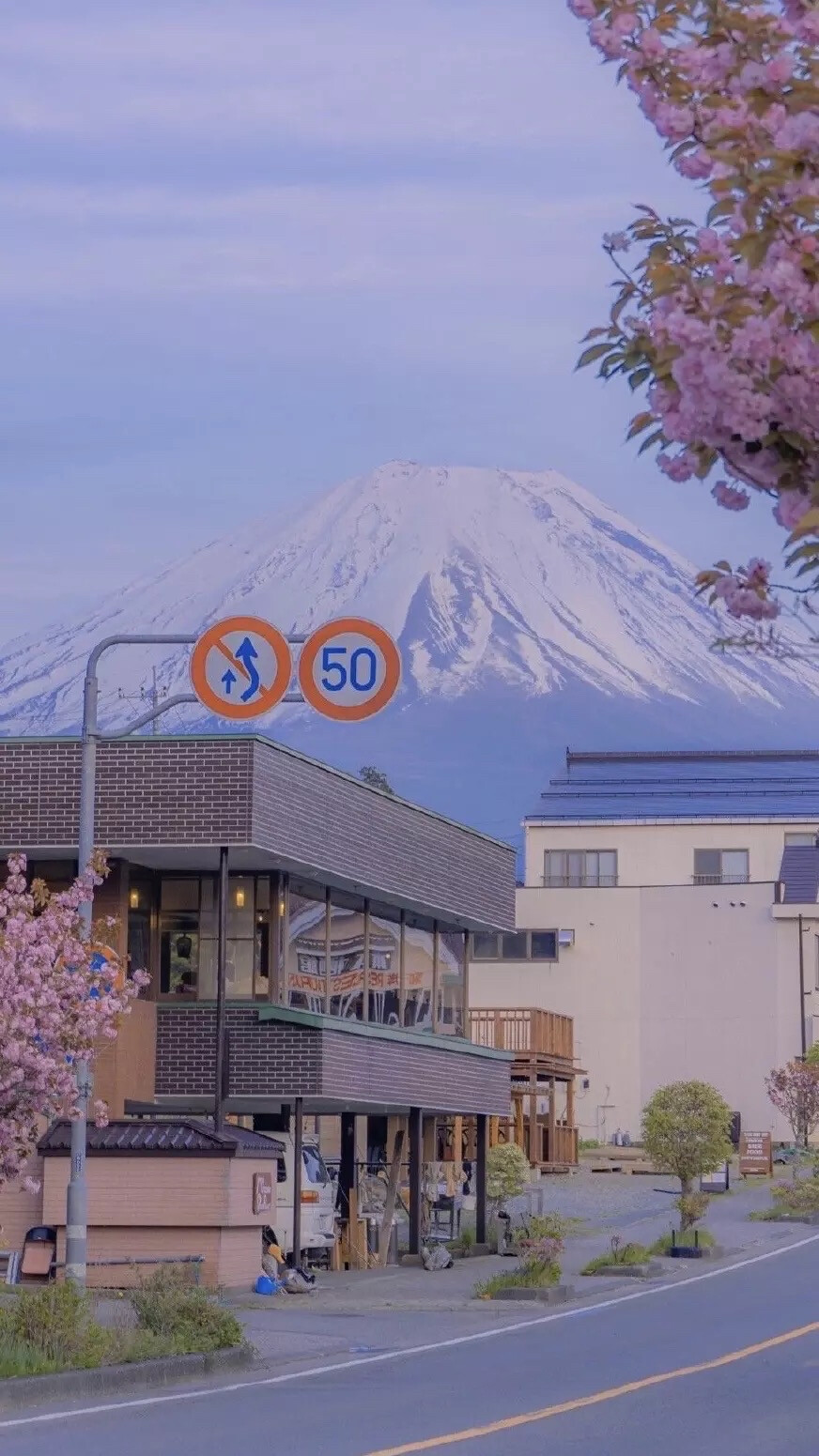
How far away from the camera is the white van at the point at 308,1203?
2988 centimetres

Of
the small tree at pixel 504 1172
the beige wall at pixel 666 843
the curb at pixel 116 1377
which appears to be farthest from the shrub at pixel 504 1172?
the beige wall at pixel 666 843

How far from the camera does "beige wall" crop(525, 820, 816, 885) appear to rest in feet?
246

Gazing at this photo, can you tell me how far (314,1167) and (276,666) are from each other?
946 centimetres

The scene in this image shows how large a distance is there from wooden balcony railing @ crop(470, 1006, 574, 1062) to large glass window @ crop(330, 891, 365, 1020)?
16.7 metres

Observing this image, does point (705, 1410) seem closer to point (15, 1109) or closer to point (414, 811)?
point (15, 1109)

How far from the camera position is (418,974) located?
37.4m

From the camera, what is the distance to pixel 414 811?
115 feet

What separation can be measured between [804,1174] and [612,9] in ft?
166

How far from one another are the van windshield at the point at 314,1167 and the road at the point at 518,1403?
288 inches

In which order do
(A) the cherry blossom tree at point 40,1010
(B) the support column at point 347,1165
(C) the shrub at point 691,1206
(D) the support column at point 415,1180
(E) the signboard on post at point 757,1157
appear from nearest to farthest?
(A) the cherry blossom tree at point 40,1010 → (D) the support column at point 415,1180 → (B) the support column at point 347,1165 → (C) the shrub at point 691,1206 → (E) the signboard on post at point 757,1157

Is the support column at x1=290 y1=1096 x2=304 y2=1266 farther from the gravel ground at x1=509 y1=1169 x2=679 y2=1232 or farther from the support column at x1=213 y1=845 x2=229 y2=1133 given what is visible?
the gravel ground at x1=509 y1=1169 x2=679 y2=1232

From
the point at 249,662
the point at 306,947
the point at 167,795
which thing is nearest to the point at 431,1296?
the point at 306,947

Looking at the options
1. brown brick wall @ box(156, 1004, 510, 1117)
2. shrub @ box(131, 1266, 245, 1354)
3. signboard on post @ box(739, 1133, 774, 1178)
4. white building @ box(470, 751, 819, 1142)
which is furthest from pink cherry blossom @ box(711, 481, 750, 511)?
white building @ box(470, 751, 819, 1142)

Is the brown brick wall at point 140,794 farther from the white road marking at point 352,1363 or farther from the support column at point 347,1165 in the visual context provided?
the support column at point 347,1165
